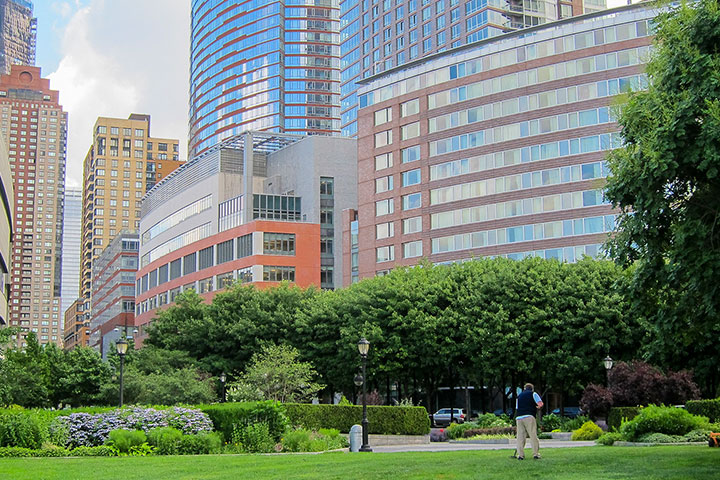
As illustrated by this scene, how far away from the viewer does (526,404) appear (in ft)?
69.9

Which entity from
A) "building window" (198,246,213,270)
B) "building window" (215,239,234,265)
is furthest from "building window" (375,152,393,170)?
"building window" (198,246,213,270)

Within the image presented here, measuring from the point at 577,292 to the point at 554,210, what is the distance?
32143mm

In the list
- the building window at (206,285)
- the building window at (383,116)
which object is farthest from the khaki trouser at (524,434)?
the building window at (206,285)

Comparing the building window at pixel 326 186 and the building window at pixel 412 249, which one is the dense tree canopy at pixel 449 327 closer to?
the building window at pixel 412 249

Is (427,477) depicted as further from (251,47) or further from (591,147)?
(251,47)

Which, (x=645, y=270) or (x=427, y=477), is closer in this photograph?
(x=427, y=477)

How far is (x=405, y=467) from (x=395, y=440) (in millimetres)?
22953

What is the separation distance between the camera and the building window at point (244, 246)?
102875 mm

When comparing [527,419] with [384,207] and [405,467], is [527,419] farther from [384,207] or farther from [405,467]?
[384,207]

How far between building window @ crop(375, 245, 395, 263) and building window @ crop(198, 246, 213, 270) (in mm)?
23770

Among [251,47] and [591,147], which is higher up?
[251,47]

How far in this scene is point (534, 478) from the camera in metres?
16.2

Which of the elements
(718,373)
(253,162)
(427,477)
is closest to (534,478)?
(427,477)

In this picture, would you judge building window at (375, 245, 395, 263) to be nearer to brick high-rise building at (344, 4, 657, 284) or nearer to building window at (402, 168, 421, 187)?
brick high-rise building at (344, 4, 657, 284)
